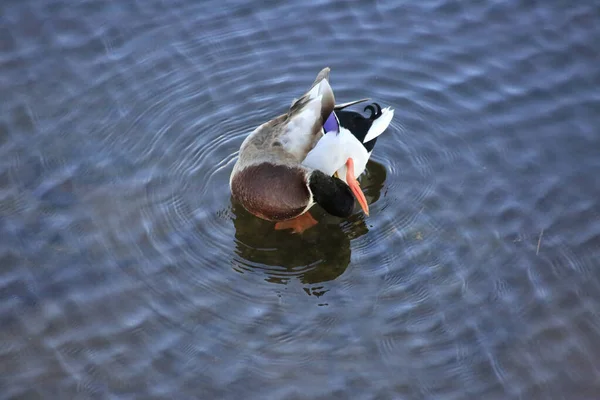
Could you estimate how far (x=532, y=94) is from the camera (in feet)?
22.6

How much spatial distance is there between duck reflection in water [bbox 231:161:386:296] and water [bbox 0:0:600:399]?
2 centimetres

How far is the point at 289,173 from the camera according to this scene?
5922mm

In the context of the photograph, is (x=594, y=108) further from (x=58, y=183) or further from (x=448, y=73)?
(x=58, y=183)

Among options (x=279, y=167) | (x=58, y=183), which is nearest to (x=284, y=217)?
(x=279, y=167)

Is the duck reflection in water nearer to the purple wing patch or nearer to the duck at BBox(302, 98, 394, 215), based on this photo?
the duck at BBox(302, 98, 394, 215)

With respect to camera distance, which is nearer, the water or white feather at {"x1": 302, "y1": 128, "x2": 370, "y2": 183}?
the water

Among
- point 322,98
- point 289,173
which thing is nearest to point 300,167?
point 289,173

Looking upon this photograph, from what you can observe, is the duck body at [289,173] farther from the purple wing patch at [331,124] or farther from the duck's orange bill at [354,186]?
the duck's orange bill at [354,186]

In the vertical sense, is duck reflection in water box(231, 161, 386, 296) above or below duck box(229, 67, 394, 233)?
below

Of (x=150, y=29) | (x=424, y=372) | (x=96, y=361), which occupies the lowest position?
(x=424, y=372)

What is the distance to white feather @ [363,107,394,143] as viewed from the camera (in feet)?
20.8

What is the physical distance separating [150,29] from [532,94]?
11.1 ft

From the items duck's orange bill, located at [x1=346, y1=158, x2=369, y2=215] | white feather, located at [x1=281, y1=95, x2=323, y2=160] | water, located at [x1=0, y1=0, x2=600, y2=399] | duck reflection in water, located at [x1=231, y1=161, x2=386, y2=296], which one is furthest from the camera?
white feather, located at [x1=281, y1=95, x2=323, y2=160]

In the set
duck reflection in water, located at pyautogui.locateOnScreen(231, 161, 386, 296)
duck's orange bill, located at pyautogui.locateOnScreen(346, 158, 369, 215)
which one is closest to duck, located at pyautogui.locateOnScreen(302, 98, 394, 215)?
duck's orange bill, located at pyautogui.locateOnScreen(346, 158, 369, 215)
